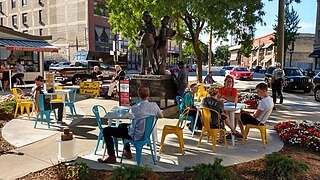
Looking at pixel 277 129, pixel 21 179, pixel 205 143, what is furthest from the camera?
pixel 277 129

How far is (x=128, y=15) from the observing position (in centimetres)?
1527

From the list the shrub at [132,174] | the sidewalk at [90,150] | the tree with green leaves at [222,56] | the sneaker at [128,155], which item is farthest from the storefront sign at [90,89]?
the tree with green leaves at [222,56]

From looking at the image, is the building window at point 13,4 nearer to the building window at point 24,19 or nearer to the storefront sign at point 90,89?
the building window at point 24,19

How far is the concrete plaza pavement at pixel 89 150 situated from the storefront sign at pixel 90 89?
5.76m

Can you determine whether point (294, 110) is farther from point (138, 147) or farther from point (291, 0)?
point (138, 147)

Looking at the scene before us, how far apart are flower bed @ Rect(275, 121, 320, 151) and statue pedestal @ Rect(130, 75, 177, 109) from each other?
3.45 meters

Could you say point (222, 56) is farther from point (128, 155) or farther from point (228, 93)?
point (128, 155)

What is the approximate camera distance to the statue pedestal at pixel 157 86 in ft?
28.2

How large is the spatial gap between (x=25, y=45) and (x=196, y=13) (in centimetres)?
1181

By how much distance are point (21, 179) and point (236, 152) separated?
368cm

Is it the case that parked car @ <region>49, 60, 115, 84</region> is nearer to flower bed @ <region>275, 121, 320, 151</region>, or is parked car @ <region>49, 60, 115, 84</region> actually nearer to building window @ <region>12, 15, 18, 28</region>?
flower bed @ <region>275, 121, 320, 151</region>

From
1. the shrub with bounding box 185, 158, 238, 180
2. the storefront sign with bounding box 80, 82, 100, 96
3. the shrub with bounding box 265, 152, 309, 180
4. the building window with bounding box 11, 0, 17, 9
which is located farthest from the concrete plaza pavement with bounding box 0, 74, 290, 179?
the building window with bounding box 11, 0, 17, 9

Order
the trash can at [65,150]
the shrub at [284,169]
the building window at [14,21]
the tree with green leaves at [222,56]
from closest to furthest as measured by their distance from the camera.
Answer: the shrub at [284,169], the trash can at [65,150], the building window at [14,21], the tree with green leaves at [222,56]

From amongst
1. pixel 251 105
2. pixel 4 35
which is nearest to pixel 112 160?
pixel 251 105
